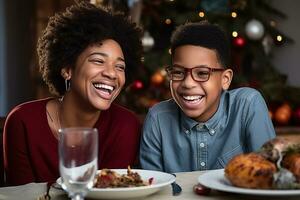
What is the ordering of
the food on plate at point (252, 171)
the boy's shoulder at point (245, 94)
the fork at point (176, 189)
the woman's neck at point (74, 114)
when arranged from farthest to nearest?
1. the woman's neck at point (74, 114)
2. the boy's shoulder at point (245, 94)
3. the fork at point (176, 189)
4. the food on plate at point (252, 171)

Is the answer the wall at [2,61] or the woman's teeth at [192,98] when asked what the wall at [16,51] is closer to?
the wall at [2,61]

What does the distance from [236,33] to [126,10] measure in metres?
0.80

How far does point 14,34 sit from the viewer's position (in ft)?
19.2

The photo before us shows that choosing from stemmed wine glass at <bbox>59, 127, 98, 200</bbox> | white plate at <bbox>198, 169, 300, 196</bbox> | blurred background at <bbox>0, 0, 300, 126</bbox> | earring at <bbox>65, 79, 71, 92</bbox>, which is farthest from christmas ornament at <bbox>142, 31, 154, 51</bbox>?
stemmed wine glass at <bbox>59, 127, 98, 200</bbox>

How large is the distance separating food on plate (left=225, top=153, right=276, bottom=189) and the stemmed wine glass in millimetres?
312

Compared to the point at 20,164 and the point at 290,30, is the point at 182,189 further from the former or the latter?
the point at 290,30

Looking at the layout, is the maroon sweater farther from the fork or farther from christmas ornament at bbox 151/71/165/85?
christmas ornament at bbox 151/71/165/85

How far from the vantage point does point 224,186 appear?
3.88ft

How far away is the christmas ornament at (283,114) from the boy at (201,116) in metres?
2.02

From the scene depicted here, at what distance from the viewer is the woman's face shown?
186 centimetres

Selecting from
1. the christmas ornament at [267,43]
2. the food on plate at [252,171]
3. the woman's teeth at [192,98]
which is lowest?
the food on plate at [252,171]

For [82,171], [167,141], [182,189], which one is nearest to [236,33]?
[167,141]

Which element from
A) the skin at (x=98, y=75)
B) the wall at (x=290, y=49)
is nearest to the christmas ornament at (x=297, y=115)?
the wall at (x=290, y=49)

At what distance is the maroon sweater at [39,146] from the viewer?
1.93 metres
